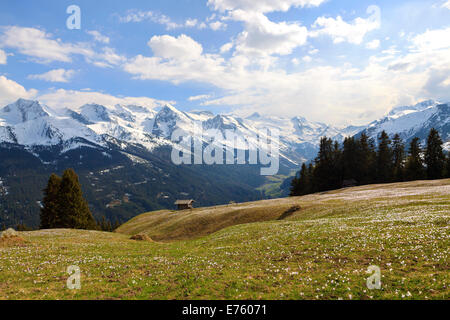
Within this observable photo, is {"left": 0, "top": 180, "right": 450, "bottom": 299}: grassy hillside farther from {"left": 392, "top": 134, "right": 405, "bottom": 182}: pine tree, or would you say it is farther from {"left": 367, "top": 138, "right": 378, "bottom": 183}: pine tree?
{"left": 392, "top": 134, "right": 405, "bottom": 182}: pine tree

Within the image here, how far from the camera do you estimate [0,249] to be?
25625mm

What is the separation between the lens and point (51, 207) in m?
69.0

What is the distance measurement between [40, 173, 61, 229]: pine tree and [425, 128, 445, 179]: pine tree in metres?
115

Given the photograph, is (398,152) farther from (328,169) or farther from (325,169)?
(325,169)

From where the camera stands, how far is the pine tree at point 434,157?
8231 centimetres

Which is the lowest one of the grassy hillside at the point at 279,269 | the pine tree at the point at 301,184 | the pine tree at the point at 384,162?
the grassy hillside at the point at 279,269

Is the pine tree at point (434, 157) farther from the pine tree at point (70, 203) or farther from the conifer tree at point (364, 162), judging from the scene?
the pine tree at point (70, 203)

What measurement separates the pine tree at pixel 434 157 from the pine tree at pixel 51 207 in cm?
11497

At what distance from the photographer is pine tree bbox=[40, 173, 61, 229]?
68000 mm

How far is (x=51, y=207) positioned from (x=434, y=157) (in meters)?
118

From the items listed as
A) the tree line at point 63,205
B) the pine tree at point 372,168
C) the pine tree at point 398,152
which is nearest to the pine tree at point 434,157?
the pine tree at point 398,152

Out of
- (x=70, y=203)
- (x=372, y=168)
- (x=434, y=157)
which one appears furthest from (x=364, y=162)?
(x=70, y=203)

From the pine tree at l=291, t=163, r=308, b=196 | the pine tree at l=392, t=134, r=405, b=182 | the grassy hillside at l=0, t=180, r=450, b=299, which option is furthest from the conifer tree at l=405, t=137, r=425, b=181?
the grassy hillside at l=0, t=180, r=450, b=299
